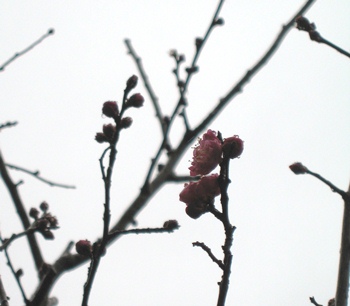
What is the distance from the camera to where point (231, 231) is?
1.58 meters

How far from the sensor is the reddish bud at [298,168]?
2.44 meters

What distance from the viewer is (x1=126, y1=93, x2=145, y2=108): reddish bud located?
215cm

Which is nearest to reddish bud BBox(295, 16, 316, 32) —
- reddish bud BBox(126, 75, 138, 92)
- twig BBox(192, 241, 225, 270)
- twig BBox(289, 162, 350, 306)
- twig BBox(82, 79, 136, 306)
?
twig BBox(289, 162, 350, 306)

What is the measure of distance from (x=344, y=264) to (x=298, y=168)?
63cm

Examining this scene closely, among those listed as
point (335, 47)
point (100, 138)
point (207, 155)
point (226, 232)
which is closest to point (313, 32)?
point (335, 47)

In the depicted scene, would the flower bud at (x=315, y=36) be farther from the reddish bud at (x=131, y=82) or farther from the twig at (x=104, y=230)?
the twig at (x=104, y=230)

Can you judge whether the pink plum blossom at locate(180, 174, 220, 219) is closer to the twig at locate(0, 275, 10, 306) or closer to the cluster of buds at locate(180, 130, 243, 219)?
the cluster of buds at locate(180, 130, 243, 219)

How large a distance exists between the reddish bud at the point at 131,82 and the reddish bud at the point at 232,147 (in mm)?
536

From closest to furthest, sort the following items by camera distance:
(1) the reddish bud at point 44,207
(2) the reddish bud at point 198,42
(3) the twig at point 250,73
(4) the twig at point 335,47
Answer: (4) the twig at point 335,47, (3) the twig at point 250,73, (2) the reddish bud at point 198,42, (1) the reddish bud at point 44,207

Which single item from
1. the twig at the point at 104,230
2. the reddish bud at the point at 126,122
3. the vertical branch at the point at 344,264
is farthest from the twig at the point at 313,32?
the twig at the point at 104,230

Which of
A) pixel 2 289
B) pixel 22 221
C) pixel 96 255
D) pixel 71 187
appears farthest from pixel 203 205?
pixel 71 187

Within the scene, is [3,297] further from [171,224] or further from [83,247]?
[171,224]

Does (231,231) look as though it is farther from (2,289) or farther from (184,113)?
(2,289)

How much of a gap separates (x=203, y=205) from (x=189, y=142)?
0.93 m
